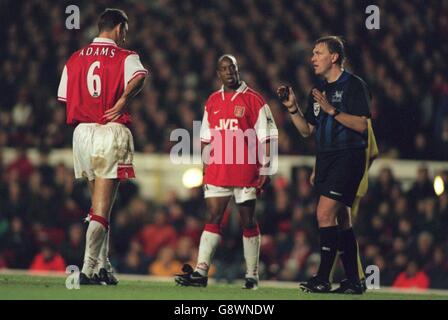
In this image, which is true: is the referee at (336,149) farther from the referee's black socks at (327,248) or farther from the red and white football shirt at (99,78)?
the red and white football shirt at (99,78)

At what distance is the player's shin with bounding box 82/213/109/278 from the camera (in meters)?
9.64

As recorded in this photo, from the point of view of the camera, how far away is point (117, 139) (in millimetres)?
9781

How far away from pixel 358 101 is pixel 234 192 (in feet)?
4.65

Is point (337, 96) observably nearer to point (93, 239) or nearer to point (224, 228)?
point (93, 239)

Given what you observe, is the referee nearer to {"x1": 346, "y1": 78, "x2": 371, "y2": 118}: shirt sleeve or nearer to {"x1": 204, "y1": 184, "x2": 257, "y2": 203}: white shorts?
{"x1": 346, "y1": 78, "x2": 371, "y2": 118}: shirt sleeve

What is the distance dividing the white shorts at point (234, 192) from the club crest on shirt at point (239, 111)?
0.62 m

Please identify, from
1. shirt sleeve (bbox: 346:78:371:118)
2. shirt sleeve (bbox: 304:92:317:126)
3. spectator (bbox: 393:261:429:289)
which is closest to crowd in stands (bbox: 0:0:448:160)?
spectator (bbox: 393:261:429:289)

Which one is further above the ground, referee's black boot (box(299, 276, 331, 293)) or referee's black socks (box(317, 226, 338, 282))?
referee's black socks (box(317, 226, 338, 282))

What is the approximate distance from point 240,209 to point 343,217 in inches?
38.3

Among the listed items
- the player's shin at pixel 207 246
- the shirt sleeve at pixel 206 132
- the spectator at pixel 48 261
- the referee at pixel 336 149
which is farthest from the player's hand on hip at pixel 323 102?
the spectator at pixel 48 261

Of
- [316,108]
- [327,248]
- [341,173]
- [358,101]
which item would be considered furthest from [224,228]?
[358,101]

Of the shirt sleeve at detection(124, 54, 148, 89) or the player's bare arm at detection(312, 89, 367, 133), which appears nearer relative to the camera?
the player's bare arm at detection(312, 89, 367, 133)

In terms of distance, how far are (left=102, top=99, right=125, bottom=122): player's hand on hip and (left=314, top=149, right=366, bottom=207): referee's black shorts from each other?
1.65 meters

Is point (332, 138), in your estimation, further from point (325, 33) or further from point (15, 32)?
point (15, 32)
